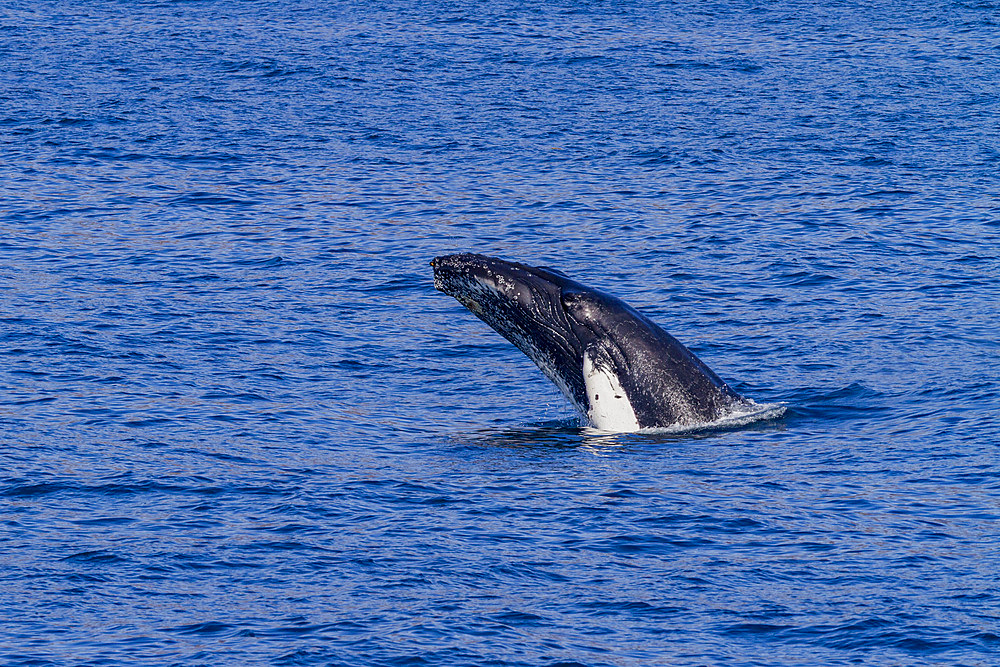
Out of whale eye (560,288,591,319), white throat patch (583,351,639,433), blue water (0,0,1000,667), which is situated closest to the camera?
blue water (0,0,1000,667)

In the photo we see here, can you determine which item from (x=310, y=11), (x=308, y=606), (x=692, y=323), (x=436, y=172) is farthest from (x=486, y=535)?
(x=310, y=11)

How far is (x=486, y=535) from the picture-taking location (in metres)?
16.1

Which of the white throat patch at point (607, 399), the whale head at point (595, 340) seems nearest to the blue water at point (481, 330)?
the white throat patch at point (607, 399)

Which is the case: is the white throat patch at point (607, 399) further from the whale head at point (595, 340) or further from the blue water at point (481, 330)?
the blue water at point (481, 330)

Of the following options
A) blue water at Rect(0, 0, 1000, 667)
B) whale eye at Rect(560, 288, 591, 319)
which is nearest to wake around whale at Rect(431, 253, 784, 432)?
whale eye at Rect(560, 288, 591, 319)

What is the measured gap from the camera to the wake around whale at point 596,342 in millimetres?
18922

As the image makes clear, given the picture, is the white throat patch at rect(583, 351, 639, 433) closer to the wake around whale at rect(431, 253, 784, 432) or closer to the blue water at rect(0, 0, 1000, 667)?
the wake around whale at rect(431, 253, 784, 432)

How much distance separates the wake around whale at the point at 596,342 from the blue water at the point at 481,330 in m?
0.41

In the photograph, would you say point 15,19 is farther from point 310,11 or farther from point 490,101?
point 490,101

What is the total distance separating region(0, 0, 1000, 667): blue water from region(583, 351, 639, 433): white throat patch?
337mm

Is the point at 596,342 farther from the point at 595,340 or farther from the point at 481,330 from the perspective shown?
the point at 481,330

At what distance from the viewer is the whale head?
745 inches

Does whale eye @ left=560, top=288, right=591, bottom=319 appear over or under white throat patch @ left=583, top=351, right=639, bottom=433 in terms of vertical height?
over

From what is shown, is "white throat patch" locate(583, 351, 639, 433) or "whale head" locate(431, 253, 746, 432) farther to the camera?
"white throat patch" locate(583, 351, 639, 433)
